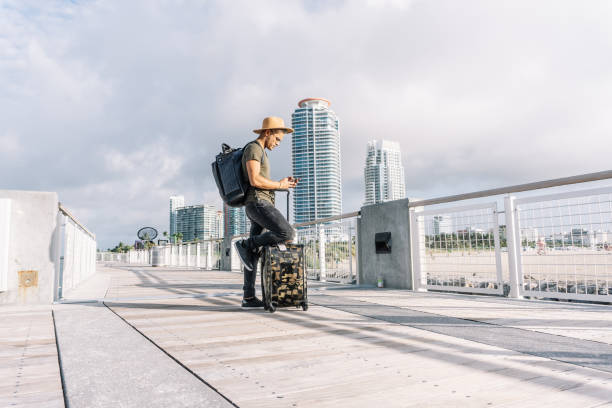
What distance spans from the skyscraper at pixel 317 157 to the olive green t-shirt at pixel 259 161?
8642cm

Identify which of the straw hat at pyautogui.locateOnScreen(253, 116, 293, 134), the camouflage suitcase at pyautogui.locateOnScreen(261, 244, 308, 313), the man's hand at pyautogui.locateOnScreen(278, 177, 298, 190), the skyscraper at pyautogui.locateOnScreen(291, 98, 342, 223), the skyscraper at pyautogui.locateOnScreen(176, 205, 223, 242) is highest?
the skyscraper at pyautogui.locateOnScreen(291, 98, 342, 223)

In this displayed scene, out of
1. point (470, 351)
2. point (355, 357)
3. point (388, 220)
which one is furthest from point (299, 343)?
point (388, 220)

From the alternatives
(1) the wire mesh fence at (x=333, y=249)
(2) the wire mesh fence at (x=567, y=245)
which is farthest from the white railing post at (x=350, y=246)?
(2) the wire mesh fence at (x=567, y=245)

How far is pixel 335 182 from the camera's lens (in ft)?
317

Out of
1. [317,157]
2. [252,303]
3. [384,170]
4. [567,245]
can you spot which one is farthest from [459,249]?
[384,170]

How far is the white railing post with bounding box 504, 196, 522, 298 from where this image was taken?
4.30m

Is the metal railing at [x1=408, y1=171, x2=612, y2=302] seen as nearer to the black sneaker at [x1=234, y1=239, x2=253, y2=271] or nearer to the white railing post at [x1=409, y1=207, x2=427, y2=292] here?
the white railing post at [x1=409, y1=207, x2=427, y2=292]

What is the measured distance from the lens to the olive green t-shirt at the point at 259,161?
323 centimetres

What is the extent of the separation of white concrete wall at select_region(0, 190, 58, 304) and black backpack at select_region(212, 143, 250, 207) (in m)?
2.02

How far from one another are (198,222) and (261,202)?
90.1 meters

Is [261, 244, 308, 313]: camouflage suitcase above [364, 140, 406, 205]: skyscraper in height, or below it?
below

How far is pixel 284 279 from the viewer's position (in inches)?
128

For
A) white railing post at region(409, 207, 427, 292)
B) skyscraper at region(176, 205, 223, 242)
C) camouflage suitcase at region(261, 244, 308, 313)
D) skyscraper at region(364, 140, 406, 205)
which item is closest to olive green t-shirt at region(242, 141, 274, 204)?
camouflage suitcase at region(261, 244, 308, 313)

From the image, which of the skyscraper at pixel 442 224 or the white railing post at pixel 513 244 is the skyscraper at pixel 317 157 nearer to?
the skyscraper at pixel 442 224
